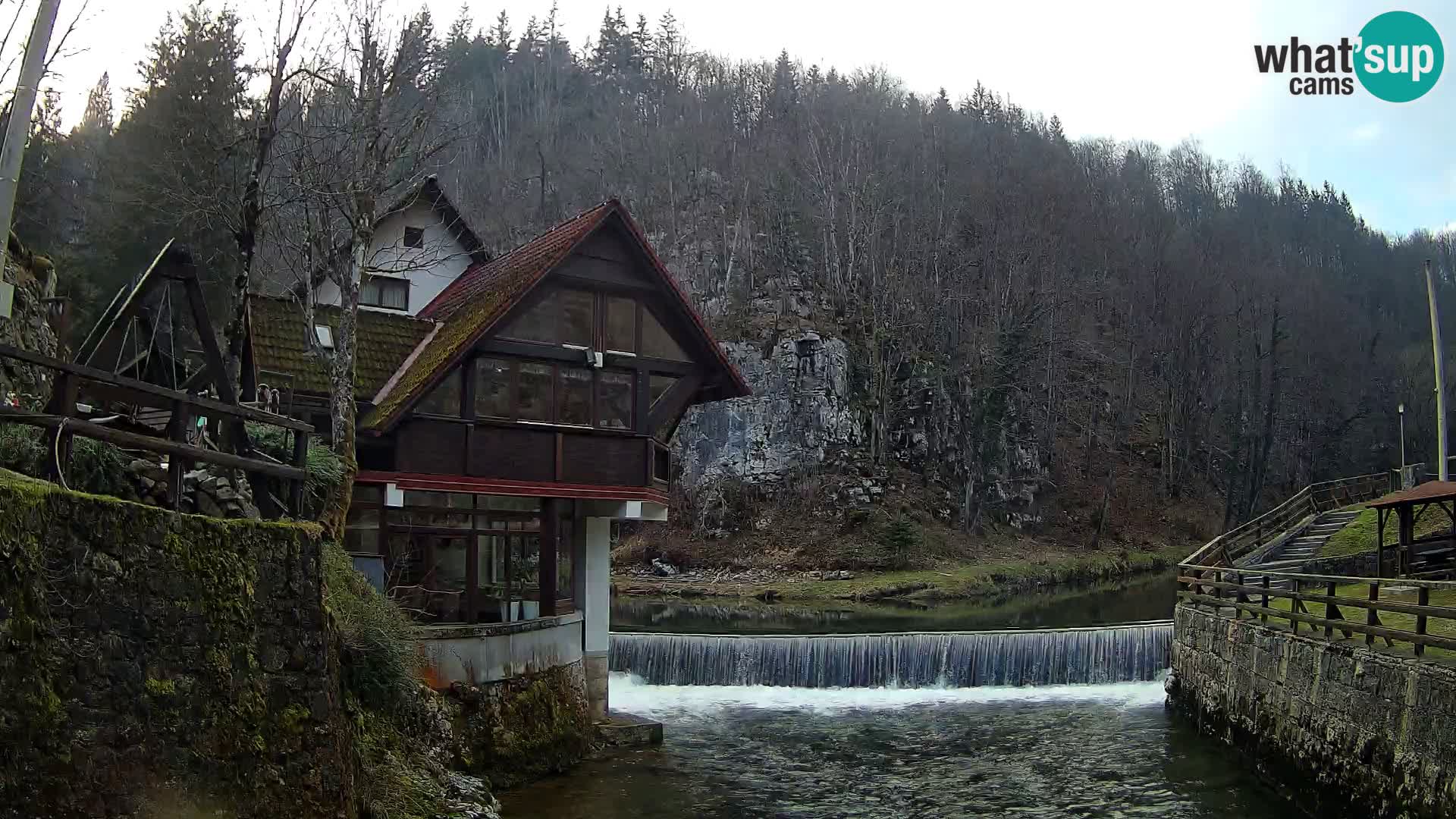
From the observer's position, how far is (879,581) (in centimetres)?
4144

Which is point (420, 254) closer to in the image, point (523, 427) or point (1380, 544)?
point (523, 427)

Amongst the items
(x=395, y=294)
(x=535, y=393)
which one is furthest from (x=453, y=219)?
(x=535, y=393)

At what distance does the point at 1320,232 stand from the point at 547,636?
10462 cm

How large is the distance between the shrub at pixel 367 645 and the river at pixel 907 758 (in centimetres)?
276

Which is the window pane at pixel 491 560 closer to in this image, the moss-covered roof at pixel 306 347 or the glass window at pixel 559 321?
the moss-covered roof at pixel 306 347

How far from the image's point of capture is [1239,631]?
748 inches

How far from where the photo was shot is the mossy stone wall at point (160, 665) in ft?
21.9

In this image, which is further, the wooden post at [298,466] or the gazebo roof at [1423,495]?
the gazebo roof at [1423,495]

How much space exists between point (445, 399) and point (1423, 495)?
63.8 feet

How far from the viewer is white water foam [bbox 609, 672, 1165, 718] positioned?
22984 mm

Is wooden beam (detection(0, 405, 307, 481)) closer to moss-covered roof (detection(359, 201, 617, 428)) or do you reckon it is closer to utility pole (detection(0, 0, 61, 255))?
utility pole (detection(0, 0, 61, 255))

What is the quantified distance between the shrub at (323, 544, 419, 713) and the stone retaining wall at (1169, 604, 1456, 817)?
1107 centimetres

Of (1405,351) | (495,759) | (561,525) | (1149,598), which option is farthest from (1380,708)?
(1405,351)

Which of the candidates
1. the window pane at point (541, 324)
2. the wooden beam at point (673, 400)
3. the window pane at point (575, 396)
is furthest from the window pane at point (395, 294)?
the wooden beam at point (673, 400)
